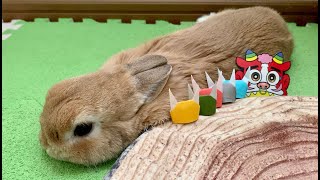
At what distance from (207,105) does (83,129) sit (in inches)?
12.3

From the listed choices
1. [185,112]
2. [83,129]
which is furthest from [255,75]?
[83,129]

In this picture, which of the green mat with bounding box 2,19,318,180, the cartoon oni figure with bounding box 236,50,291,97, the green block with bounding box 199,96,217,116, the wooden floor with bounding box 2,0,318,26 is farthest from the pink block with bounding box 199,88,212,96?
the wooden floor with bounding box 2,0,318,26

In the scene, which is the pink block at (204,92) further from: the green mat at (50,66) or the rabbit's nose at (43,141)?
the rabbit's nose at (43,141)

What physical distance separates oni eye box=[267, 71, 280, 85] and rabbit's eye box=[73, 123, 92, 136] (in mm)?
531

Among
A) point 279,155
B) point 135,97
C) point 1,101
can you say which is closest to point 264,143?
point 279,155

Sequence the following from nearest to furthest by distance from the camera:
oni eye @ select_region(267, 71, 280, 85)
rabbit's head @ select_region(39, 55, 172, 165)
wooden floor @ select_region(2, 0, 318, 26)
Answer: rabbit's head @ select_region(39, 55, 172, 165), oni eye @ select_region(267, 71, 280, 85), wooden floor @ select_region(2, 0, 318, 26)

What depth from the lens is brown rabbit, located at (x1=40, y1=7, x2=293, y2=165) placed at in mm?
969

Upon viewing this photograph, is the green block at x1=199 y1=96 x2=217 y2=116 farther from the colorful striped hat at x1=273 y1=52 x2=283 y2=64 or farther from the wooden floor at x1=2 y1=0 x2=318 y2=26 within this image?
the wooden floor at x1=2 y1=0 x2=318 y2=26

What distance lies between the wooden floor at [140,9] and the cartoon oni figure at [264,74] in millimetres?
932

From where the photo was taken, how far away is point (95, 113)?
965 millimetres

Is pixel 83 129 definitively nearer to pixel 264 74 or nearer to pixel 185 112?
pixel 185 112

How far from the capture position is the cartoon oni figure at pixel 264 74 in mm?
1194

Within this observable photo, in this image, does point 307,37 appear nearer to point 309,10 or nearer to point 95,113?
point 309,10

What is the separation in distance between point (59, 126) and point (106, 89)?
14 cm
